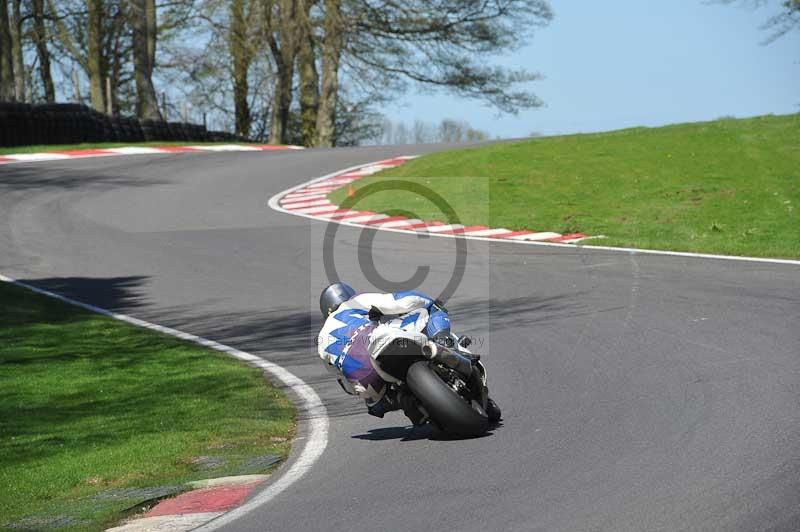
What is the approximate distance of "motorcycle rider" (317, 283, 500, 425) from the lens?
7391 millimetres

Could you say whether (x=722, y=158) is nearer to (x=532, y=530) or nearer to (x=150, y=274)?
(x=150, y=274)

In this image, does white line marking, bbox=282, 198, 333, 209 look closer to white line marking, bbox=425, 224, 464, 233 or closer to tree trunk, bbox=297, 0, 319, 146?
white line marking, bbox=425, 224, 464, 233

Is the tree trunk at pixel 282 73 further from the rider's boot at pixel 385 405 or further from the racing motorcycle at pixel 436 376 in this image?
the racing motorcycle at pixel 436 376

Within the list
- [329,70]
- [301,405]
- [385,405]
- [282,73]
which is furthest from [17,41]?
[385,405]

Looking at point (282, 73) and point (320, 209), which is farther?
point (282, 73)

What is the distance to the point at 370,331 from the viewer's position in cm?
746

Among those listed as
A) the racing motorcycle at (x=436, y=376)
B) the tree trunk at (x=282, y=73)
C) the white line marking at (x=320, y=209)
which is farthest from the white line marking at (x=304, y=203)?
the tree trunk at (x=282, y=73)

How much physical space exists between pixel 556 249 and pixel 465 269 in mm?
2129

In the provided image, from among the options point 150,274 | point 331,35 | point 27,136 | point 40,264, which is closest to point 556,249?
point 150,274

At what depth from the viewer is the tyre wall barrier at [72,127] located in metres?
28.6

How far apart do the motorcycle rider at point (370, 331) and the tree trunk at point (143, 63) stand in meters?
33.5

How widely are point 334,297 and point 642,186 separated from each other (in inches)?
570

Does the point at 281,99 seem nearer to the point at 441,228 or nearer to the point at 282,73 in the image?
the point at 282,73

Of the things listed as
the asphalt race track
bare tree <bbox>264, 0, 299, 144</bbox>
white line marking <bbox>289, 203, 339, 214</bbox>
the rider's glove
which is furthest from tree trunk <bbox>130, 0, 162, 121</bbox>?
the rider's glove
